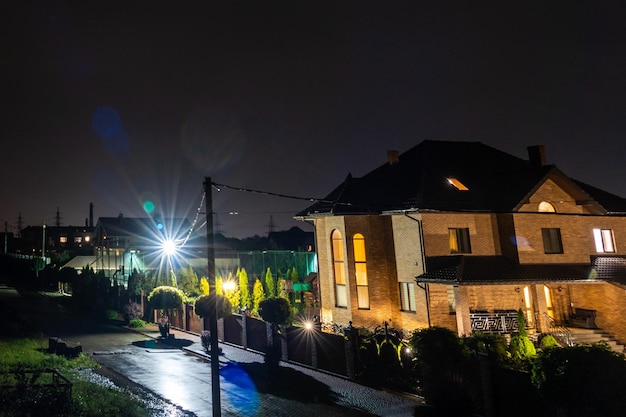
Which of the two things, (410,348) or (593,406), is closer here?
(593,406)

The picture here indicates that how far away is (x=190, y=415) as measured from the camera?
14.0 m

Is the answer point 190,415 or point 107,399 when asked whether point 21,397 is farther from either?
point 190,415

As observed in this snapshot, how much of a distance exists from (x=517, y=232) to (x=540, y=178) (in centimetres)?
326

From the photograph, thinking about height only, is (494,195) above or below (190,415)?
above

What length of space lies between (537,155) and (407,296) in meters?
12.6

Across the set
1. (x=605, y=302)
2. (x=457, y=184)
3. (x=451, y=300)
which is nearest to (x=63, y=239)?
(x=457, y=184)

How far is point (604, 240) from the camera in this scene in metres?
25.2

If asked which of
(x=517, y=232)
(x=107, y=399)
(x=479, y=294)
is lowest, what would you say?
(x=107, y=399)

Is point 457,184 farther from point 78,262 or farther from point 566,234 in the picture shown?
point 78,262

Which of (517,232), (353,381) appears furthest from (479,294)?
(353,381)

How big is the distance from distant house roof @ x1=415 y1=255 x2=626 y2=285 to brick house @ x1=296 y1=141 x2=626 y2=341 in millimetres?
59

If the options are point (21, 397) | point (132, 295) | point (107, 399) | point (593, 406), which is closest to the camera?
point (593, 406)

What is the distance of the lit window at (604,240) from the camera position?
2505cm

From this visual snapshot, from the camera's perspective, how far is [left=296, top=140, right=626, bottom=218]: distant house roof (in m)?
24.0
